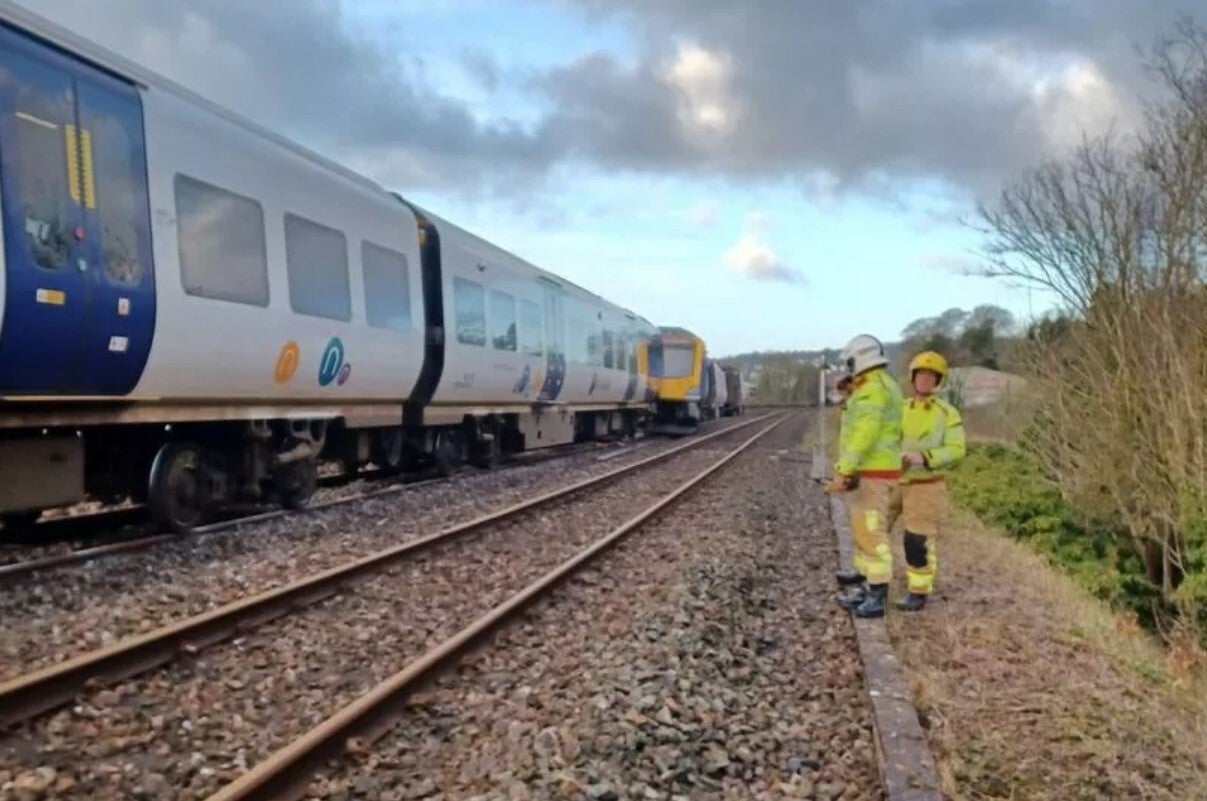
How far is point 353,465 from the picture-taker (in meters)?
14.6

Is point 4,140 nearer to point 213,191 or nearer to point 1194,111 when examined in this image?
point 213,191

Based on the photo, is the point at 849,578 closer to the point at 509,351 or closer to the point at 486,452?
the point at 509,351

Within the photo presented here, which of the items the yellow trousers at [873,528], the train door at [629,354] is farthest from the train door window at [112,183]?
the train door at [629,354]

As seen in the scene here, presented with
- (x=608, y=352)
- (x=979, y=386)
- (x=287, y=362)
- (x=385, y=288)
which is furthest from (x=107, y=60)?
(x=979, y=386)

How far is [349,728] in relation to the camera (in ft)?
14.5

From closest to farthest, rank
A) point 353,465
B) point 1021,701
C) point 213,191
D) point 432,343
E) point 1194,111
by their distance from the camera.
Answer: point 1021,701 < point 213,191 < point 432,343 < point 353,465 < point 1194,111

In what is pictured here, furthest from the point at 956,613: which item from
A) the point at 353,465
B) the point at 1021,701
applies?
the point at 353,465

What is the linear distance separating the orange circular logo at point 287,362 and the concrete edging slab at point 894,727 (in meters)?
5.49

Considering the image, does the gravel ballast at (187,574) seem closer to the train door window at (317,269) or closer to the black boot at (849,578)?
the train door window at (317,269)

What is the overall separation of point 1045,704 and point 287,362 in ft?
22.3

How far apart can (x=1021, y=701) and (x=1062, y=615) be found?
272cm

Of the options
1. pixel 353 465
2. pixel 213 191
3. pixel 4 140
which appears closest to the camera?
pixel 4 140

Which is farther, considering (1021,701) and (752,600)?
(752,600)

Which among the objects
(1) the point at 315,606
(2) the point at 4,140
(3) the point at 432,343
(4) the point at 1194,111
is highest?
(4) the point at 1194,111
